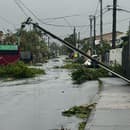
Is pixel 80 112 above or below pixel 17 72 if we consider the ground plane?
below

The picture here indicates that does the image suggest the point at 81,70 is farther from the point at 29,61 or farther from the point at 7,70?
the point at 29,61

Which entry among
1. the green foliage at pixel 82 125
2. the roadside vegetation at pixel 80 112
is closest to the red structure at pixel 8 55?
the roadside vegetation at pixel 80 112

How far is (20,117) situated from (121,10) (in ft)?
153

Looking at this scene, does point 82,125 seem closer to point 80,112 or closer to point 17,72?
point 80,112

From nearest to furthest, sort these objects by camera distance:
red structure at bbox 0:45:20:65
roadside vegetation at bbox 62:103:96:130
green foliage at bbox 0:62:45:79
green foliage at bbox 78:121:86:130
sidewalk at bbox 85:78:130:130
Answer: sidewalk at bbox 85:78:130:130
green foliage at bbox 78:121:86:130
roadside vegetation at bbox 62:103:96:130
green foliage at bbox 0:62:45:79
red structure at bbox 0:45:20:65

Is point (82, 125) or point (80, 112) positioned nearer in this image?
point (82, 125)

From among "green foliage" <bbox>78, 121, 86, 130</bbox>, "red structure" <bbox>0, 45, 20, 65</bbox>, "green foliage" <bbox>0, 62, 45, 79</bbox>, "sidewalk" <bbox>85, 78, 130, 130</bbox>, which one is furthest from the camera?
"red structure" <bbox>0, 45, 20, 65</bbox>

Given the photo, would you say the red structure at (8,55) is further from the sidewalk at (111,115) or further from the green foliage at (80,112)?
the green foliage at (80,112)

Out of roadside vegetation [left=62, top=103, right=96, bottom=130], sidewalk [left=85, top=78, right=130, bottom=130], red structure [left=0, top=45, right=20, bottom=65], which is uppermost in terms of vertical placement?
red structure [left=0, top=45, right=20, bottom=65]

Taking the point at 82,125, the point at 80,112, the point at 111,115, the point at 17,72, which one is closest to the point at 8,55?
the point at 17,72

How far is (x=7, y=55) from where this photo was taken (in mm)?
62281

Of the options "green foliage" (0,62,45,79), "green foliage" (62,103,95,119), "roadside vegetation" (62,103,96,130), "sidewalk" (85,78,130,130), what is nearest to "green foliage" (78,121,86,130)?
"sidewalk" (85,78,130,130)

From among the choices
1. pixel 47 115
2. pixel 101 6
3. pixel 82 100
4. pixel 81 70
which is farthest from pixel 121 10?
pixel 47 115

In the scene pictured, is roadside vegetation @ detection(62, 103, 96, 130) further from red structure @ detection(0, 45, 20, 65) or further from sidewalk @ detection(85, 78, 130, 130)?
red structure @ detection(0, 45, 20, 65)
